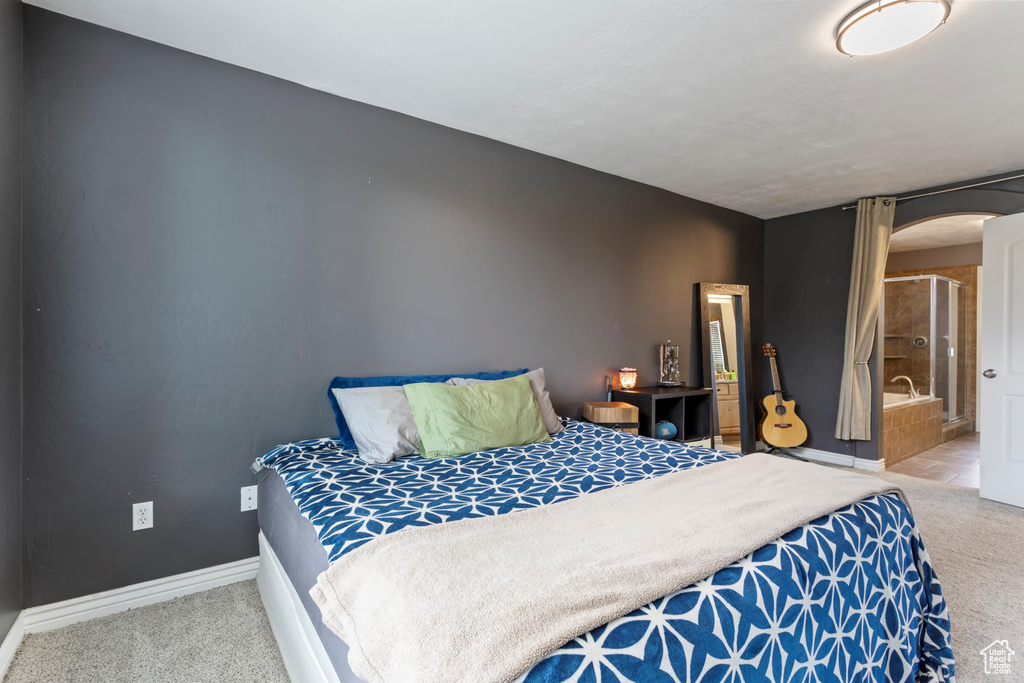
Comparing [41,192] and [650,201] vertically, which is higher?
[650,201]

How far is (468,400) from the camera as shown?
2.47 m

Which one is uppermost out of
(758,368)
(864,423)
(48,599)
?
(758,368)

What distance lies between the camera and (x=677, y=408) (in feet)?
12.7

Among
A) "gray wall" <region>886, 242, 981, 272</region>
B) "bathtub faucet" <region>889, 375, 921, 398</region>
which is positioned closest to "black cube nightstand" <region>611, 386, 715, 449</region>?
"bathtub faucet" <region>889, 375, 921, 398</region>

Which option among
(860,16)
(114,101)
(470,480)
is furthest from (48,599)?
(860,16)

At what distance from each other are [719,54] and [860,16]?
51 centimetres

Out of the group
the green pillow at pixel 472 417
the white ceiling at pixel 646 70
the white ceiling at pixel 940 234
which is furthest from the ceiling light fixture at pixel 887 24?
the white ceiling at pixel 940 234

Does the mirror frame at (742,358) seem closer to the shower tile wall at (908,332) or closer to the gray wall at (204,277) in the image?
the gray wall at (204,277)

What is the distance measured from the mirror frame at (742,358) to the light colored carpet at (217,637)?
2.03 metres

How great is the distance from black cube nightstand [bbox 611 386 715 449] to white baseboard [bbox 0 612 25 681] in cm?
327

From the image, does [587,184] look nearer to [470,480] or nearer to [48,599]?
[470,480]

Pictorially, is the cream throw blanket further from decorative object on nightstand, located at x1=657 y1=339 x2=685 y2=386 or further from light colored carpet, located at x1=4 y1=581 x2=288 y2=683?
decorative object on nightstand, located at x1=657 y1=339 x2=685 y2=386

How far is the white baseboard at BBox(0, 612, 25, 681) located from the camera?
5.67ft

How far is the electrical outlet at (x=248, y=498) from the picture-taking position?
2391mm
